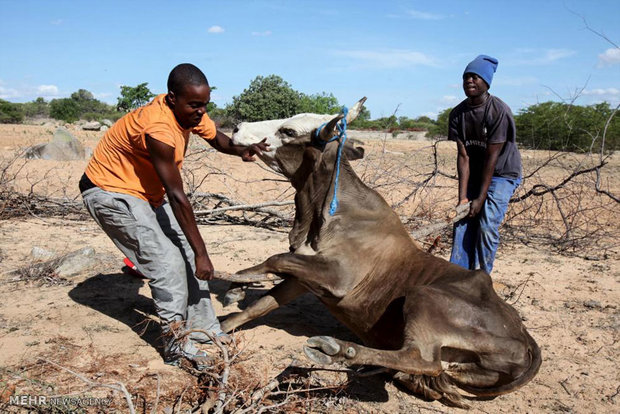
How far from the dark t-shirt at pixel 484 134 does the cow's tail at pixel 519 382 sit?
1965mm

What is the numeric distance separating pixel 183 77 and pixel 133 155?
2.39 feet

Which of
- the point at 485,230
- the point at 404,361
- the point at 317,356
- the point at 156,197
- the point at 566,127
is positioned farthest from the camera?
the point at 566,127

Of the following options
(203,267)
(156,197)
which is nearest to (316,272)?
(203,267)

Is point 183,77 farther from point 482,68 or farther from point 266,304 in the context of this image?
point 482,68

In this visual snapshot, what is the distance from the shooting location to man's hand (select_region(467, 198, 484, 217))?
201 inches

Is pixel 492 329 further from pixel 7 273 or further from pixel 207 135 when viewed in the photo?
pixel 7 273

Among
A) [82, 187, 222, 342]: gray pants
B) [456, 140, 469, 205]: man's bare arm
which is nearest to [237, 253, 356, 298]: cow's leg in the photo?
[82, 187, 222, 342]: gray pants

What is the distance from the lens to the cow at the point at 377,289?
11.9 feet

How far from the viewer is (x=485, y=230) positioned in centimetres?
520

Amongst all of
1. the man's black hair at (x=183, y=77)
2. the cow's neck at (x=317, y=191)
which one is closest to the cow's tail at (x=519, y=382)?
the cow's neck at (x=317, y=191)

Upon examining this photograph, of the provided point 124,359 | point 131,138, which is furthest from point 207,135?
point 124,359

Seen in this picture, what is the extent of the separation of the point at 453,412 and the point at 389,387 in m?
0.53

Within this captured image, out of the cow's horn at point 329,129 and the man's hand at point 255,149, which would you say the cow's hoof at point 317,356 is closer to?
the cow's horn at point 329,129

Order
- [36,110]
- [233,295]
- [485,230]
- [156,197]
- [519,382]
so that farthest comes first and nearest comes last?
[36,110]
[485,230]
[233,295]
[156,197]
[519,382]
